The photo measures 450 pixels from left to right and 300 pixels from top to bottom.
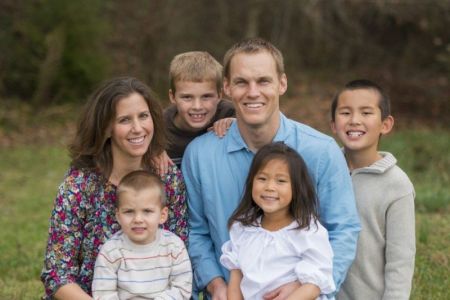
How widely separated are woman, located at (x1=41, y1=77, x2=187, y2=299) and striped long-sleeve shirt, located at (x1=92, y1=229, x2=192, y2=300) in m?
0.20

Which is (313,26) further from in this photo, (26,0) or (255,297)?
(255,297)

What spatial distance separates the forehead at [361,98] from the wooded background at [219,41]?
32.2 feet

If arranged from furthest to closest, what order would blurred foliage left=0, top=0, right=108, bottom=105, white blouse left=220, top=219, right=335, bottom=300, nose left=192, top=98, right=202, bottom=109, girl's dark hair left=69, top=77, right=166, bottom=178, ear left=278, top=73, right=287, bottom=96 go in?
blurred foliage left=0, top=0, right=108, bottom=105, nose left=192, top=98, right=202, bottom=109, ear left=278, top=73, right=287, bottom=96, girl's dark hair left=69, top=77, right=166, bottom=178, white blouse left=220, top=219, right=335, bottom=300

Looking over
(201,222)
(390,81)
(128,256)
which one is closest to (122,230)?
(128,256)

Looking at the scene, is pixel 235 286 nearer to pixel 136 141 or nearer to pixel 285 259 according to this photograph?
pixel 285 259

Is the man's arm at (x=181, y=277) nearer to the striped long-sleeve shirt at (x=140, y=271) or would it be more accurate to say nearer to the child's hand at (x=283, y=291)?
the striped long-sleeve shirt at (x=140, y=271)

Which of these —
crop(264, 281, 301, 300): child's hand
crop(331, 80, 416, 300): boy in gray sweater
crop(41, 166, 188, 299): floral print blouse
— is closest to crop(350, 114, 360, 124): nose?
crop(331, 80, 416, 300): boy in gray sweater

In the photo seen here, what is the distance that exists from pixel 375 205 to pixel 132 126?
4.46ft

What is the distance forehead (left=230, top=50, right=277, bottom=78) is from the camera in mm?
4605

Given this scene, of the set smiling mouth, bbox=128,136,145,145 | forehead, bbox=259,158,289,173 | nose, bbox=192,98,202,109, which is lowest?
forehead, bbox=259,158,289,173

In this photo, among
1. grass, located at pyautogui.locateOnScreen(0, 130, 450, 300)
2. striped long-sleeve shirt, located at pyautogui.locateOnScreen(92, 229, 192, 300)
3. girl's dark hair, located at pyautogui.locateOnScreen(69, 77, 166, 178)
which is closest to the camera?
striped long-sleeve shirt, located at pyautogui.locateOnScreen(92, 229, 192, 300)

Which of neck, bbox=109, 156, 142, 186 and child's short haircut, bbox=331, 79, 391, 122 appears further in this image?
child's short haircut, bbox=331, 79, 391, 122

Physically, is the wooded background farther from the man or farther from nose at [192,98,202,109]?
the man

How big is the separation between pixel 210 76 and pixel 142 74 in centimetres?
1234
